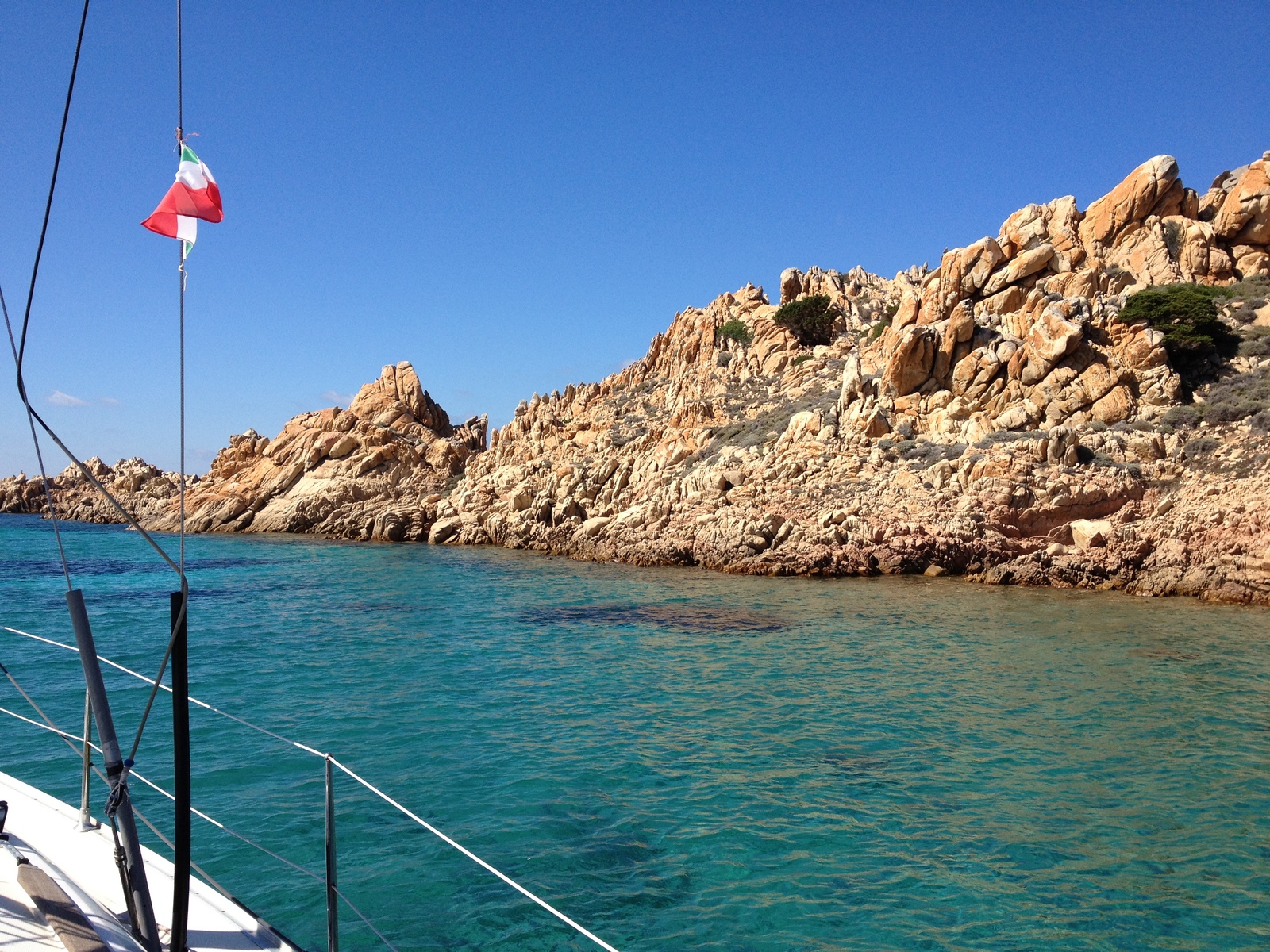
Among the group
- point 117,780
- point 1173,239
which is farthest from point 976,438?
point 117,780

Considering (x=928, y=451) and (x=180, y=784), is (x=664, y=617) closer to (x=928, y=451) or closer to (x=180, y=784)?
(x=928, y=451)

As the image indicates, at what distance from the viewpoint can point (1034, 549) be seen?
27.5m

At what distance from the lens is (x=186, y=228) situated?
4859mm

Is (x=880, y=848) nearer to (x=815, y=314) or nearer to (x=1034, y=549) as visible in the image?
(x=1034, y=549)

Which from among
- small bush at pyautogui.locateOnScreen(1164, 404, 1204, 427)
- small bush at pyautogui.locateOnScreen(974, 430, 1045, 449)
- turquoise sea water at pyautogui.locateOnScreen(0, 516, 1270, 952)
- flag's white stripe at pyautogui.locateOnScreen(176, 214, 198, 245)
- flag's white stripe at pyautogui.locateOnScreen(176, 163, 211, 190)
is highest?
small bush at pyautogui.locateOnScreen(1164, 404, 1204, 427)

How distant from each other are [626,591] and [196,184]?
77.8 feet

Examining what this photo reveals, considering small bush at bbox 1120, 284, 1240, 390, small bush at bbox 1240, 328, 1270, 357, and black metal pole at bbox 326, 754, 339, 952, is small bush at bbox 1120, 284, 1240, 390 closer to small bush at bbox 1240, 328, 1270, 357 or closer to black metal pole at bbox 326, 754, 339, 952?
small bush at bbox 1240, 328, 1270, 357

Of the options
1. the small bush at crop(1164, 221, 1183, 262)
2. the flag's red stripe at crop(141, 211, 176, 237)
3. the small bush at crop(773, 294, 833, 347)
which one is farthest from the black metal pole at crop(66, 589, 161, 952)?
the small bush at crop(773, 294, 833, 347)

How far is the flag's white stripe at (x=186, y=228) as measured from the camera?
484 cm

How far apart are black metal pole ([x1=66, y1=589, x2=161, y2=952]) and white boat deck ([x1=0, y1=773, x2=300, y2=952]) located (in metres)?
0.31

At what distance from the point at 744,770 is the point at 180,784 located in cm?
805

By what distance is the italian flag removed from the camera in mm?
4777

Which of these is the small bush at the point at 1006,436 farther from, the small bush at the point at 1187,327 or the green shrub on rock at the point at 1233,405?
the small bush at the point at 1187,327

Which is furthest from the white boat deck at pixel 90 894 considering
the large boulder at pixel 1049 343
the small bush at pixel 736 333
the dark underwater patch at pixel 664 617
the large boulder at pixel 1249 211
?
the small bush at pixel 736 333
